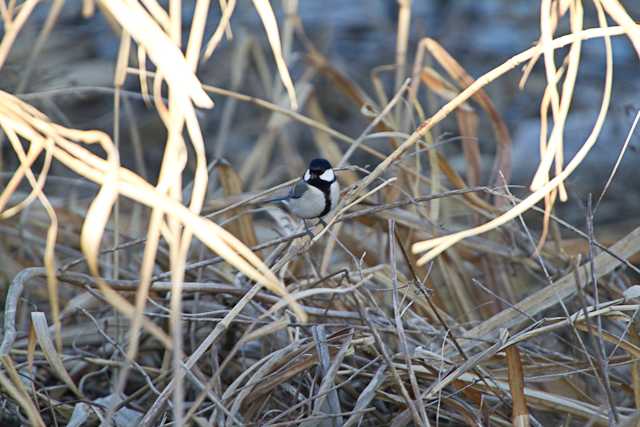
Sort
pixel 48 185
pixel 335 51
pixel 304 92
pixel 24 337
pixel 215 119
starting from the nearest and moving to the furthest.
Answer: pixel 24 337, pixel 304 92, pixel 48 185, pixel 215 119, pixel 335 51

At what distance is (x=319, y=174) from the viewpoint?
10.0 ft

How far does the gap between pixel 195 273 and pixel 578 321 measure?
111cm

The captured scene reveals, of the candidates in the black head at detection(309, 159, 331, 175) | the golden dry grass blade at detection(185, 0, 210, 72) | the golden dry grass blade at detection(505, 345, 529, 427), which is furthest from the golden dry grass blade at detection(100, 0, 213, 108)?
the black head at detection(309, 159, 331, 175)

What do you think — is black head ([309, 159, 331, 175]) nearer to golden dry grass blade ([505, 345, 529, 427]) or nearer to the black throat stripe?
the black throat stripe

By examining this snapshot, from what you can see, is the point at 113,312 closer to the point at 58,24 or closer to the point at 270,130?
the point at 270,130

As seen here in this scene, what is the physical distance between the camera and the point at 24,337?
8.68 feet

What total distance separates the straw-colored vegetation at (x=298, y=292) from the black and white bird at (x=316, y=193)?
10cm

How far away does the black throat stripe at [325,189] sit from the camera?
2998mm

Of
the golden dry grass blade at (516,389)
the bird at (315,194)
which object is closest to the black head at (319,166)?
the bird at (315,194)

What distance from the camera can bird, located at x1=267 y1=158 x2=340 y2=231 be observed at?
Result: 298 cm

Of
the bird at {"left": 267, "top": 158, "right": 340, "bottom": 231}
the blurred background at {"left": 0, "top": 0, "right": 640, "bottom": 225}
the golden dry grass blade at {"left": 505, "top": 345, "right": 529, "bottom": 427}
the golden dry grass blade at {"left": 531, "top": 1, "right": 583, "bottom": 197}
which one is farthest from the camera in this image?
the blurred background at {"left": 0, "top": 0, "right": 640, "bottom": 225}

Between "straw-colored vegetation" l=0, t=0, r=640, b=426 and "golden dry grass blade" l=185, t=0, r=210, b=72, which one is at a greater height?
"golden dry grass blade" l=185, t=0, r=210, b=72

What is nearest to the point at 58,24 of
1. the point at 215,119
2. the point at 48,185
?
the point at 215,119

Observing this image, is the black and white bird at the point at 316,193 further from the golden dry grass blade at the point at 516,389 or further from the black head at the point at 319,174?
the golden dry grass blade at the point at 516,389
